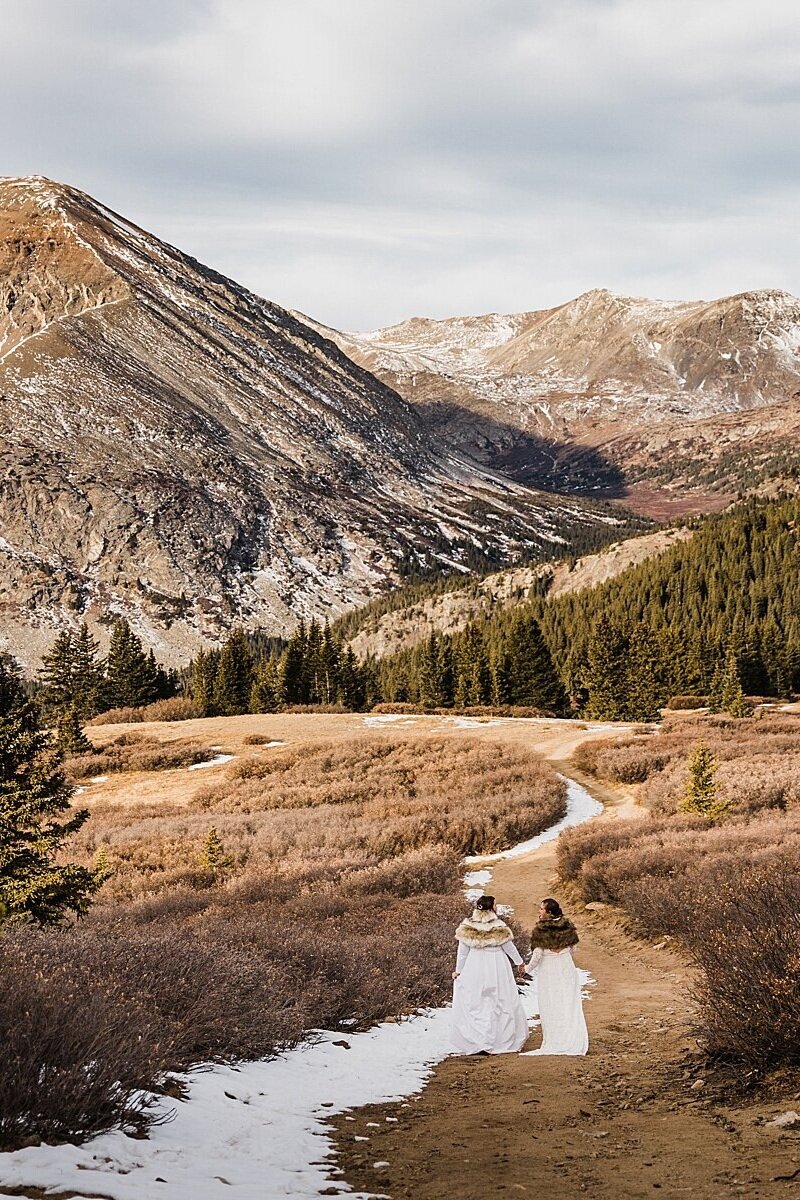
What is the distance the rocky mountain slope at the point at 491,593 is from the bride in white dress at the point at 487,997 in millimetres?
141561

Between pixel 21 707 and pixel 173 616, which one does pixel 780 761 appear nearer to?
pixel 21 707

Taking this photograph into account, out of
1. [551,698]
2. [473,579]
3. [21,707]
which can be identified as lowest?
[551,698]

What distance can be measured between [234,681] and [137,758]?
43413 mm

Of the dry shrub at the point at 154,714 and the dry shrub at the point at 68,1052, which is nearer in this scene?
the dry shrub at the point at 68,1052

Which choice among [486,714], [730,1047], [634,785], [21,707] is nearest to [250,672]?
[486,714]

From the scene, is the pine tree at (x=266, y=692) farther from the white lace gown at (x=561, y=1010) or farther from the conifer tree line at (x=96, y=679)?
the white lace gown at (x=561, y=1010)

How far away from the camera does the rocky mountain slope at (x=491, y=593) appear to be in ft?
512

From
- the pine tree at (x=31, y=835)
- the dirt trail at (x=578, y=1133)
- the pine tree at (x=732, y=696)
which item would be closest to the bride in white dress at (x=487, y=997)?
the dirt trail at (x=578, y=1133)

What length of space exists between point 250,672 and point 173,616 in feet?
302

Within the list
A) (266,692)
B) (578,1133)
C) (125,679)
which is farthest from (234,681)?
(578,1133)

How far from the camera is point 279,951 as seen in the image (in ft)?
34.7

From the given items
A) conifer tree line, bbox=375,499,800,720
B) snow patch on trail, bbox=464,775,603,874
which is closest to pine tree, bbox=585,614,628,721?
conifer tree line, bbox=375,499,800,720

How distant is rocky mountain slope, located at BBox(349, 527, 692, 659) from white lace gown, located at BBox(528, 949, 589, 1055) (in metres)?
142

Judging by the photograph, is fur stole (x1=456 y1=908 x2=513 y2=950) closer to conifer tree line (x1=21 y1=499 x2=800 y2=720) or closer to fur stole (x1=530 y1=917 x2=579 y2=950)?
fur stole (x1=530 y1=917 x2=579 y2=950)
